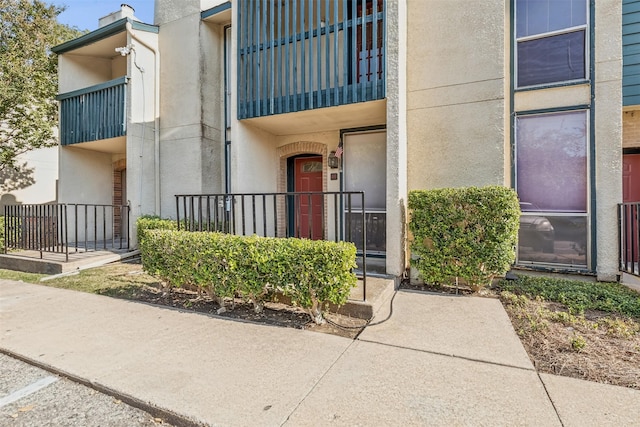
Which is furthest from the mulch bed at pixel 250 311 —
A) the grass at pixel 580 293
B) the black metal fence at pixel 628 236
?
the black metal fence at pixel 628 236

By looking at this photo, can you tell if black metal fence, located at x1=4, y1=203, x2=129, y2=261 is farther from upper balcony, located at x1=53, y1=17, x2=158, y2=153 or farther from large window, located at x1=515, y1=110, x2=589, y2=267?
large window, located at x1=515, y1=110, x2=589, y2=267

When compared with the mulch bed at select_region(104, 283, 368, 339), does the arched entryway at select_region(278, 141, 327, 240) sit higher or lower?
higher

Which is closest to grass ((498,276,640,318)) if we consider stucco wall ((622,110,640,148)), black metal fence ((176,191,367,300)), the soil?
the soil

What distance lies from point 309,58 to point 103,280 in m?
5.64

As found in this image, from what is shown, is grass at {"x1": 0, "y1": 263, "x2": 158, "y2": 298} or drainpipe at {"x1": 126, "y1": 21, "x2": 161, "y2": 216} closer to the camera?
grass at {"x1": 0, "y1": 263, "x2": 158, "y2": 298}

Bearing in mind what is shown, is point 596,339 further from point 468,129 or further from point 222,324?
point 222,324

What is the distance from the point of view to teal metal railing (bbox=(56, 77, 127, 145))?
7907 millimetres

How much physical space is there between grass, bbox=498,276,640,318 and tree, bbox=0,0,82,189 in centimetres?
1296

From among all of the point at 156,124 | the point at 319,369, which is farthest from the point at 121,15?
the point at 319,369

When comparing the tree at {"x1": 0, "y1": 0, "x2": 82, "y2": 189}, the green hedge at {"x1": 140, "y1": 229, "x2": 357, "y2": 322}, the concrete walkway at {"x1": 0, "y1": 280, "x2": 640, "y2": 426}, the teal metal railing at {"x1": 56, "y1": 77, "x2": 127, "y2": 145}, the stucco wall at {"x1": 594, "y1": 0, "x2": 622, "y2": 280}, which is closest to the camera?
the concrete walkway at {"x1": 0, "y1": 280, "x2": 640, "y2": 426}

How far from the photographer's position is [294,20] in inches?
229

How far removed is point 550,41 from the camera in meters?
5.48

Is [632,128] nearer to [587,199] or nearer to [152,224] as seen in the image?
[587,199]

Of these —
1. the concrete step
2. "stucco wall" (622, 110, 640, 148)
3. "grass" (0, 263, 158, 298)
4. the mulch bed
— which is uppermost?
"stucco wall" (622, 110, 640, 148)
